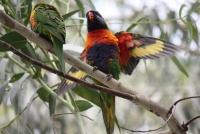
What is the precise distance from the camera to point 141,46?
1719mm


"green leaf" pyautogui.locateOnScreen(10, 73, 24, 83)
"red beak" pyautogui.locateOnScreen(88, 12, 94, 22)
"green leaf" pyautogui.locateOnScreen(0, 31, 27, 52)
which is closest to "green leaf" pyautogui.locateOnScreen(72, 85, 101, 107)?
"green leaf" pyautogui.locateOnScreen(10, 73, 24, 83)

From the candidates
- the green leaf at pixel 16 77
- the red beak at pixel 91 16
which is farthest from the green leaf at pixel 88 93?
the red beak at pixel 91 16

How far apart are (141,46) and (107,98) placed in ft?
1.09

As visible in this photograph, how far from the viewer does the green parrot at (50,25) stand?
115 centimetres

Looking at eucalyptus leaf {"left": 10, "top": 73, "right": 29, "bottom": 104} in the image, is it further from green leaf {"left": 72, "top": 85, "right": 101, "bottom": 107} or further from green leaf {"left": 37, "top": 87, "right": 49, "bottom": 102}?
green leaf {"left": 72, "top": 85, "right": 101, "bottom": 107}

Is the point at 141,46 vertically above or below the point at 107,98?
above

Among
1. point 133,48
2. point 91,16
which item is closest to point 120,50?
point 133,48

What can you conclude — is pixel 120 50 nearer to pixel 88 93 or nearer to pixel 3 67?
pixel 88 93

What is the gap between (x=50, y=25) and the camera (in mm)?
1218

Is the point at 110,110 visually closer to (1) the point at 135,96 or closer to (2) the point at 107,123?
(2) the point at 107,123

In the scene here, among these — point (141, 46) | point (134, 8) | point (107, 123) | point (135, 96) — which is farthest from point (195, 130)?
point (134, 8)

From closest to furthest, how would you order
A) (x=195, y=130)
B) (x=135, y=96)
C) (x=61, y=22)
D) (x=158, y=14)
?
(x=135, y=96)
(x=61, y=22)
(x=195, y=130)
(x=158, y=14)

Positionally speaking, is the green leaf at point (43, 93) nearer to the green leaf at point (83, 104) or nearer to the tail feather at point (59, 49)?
the green leaf at point (83, 104)

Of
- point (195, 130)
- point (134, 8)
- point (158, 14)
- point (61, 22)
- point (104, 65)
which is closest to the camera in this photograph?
point (61, 22)
